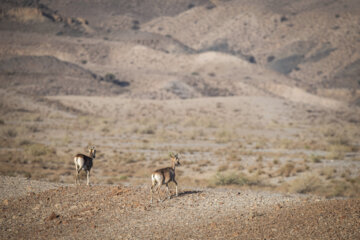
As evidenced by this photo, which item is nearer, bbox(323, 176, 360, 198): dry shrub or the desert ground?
the desert ground

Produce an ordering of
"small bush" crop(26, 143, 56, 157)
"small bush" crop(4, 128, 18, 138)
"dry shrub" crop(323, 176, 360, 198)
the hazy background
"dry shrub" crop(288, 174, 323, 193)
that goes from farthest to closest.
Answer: "small bush" crop(4, 128, 18, 138) → "small bush" crop(26, 143, 56, 157) → the hazy background → "dry shrub" crop(288, 174, 323, 193) → "dry shrub" crop(323, 176, 360, 198)

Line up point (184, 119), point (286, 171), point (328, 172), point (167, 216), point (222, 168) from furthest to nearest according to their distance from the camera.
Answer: point (184, 119), point (222, 168), point (286, 171), point (328, 172), point (167, 216)

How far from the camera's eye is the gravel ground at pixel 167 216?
9969 millimetres

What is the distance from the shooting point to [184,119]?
220 ft

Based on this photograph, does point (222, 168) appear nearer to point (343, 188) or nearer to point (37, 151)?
point (343, 188)

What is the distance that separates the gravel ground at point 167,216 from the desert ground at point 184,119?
6 centimetres

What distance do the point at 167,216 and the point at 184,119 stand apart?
55.5 meters

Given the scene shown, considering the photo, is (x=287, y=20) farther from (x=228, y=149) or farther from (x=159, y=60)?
(x=228, y=149)

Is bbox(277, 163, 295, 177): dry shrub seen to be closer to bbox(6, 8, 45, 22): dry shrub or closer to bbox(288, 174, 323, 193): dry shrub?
bbox(288, 174, 323, 193): dry shrub

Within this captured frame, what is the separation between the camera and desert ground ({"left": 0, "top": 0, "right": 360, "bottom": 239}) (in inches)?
457

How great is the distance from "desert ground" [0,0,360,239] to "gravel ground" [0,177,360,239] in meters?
0.06

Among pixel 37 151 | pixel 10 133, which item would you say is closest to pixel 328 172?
pixel 37 151

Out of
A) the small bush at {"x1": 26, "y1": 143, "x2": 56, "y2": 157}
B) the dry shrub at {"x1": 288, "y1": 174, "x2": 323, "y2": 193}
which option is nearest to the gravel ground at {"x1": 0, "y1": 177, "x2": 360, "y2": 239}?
the dry shrub at {"x1": 288, "y1": 174, "x2": 323, "y2": 193}

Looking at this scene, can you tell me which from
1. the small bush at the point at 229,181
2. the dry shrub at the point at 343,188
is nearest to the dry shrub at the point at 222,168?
the small bush at the point at 229,181
